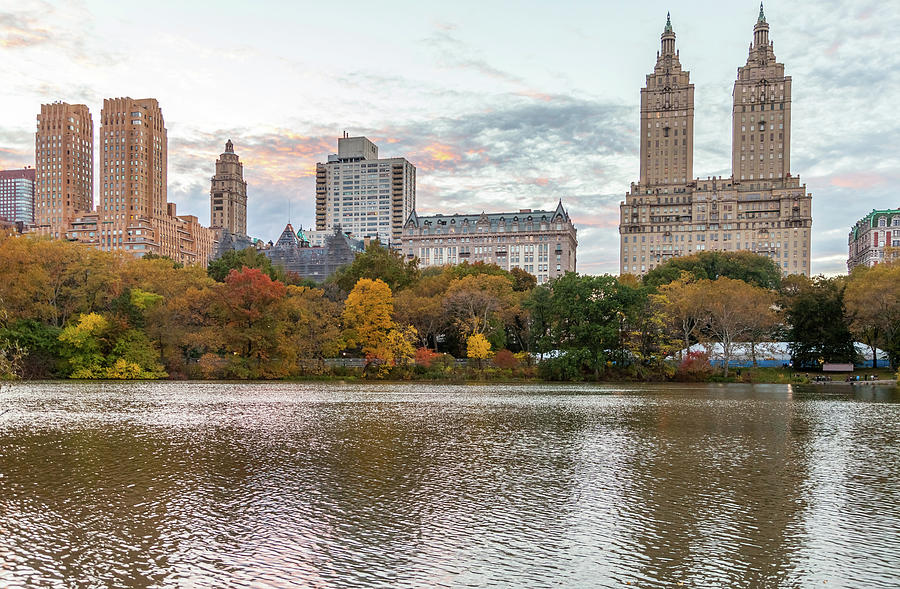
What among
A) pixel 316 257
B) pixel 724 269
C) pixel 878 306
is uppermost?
pixel 316 257

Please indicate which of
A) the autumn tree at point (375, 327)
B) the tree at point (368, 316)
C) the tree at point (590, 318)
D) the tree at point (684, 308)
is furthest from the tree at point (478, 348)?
the tree at point (684, 308)

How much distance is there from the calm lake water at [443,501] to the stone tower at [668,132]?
16550 cm

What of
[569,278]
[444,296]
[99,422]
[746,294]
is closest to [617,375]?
[569,278]

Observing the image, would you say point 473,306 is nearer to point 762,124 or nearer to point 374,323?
point 374,323

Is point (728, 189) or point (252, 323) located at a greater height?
point (728, 189)

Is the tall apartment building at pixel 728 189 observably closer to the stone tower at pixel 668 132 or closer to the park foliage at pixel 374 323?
the stone tower at pixel 668 132

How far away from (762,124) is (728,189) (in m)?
19.7

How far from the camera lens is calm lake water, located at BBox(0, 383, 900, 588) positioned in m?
12.9

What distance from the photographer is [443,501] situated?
17.9 m

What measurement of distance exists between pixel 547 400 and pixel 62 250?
49.8 m

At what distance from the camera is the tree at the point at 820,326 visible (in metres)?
75.9

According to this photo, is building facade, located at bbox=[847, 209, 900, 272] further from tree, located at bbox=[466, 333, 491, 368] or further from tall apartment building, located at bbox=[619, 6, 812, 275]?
tree, located at bbox=[466, 333, 491, 368]

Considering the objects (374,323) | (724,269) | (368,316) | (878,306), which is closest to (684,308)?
(878,306)

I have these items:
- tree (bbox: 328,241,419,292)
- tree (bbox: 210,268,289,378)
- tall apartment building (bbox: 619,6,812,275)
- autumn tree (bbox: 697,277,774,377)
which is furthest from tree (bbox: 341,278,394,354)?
tall apartment building (bbox: 619,6,812,275)
